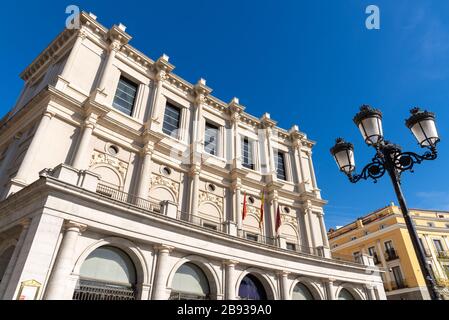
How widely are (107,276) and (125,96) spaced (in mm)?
10980

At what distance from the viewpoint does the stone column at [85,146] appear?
13.2 metres

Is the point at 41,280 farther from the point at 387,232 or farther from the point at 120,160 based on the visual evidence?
the point at 387,232

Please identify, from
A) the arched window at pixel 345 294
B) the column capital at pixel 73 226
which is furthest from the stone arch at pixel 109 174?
the arched window at pixel 345 294

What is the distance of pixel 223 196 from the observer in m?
Answer: 18.6

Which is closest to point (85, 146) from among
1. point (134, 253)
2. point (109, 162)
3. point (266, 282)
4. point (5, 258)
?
point (109, 162)

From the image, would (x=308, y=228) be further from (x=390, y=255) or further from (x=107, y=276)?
(x=390, y=255)

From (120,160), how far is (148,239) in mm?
5705

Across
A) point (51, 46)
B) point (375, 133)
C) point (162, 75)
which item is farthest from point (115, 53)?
point (375, 133)

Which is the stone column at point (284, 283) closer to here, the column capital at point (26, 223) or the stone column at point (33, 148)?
the column capital at point (26, 223)

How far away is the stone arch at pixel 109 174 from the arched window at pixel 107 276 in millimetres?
4220

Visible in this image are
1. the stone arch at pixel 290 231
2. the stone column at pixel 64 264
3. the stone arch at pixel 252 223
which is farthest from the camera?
the stone arch at pixel 290 231

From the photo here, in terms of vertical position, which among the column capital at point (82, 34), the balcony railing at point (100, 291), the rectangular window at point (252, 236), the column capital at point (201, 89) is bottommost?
the balcony railing at point (100, 291)

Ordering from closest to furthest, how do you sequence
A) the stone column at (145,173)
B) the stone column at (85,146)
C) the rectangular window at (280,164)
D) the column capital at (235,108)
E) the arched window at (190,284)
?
the arched window at (190,284), the stone column at (85,146), the stone column at (145,173), the column capital at (235,108), the rectangular window at (280,164)

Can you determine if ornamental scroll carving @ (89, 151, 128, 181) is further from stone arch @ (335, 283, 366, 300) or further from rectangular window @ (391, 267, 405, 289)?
rectangular window @ (391, 267, 405, 289)
